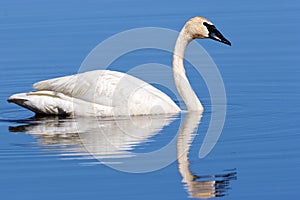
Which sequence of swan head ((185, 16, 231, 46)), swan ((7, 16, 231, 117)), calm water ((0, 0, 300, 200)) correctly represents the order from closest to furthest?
calm water ((0, 0, 300, 200)) < swan ((7, 16, 231, 117)) < swan head ((185, 16, 231, 46))

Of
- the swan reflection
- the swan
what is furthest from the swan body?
the swan reflection

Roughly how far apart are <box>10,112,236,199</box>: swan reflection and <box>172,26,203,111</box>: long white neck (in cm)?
18

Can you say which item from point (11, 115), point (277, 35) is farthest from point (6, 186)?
point (277, 35)

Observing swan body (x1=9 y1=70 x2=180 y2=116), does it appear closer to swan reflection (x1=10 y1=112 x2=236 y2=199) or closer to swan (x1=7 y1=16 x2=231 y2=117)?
swan (x1=7 y1=16 x2=231 y2=117)

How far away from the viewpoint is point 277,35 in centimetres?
1781

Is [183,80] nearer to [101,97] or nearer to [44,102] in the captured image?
[101,97]

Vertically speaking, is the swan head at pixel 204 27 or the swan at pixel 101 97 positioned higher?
the swan head at pixel 204 27

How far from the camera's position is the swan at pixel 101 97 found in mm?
13188

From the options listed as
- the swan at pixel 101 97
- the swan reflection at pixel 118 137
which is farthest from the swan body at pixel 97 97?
the swan reflection at pixel 118 137

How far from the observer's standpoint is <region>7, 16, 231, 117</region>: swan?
43.3 feet

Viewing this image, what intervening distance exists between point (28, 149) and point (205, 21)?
3844 millimetres

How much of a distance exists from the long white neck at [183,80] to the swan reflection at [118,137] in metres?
0.18

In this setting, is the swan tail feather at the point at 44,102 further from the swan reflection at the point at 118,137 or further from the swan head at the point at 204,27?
the swan head at the point at 204,27

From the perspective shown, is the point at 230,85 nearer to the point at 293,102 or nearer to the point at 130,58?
the point at 293,102
